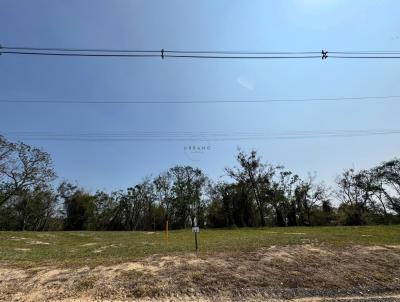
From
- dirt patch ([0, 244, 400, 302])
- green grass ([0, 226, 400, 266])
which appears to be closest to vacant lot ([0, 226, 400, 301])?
dirt patch ([0, 244, 400, 302])

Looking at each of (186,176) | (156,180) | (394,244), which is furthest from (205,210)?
(394,244)

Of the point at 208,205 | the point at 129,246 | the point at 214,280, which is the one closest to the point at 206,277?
the point at 214,280

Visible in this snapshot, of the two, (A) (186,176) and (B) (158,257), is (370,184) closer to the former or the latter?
(A) (186,176)

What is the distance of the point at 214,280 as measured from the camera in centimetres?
1033

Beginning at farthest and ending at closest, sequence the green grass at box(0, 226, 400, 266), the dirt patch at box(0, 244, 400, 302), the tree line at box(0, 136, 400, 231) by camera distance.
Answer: the tree line at box(0, 136, 400, 231) < the green grass at box(0, 226, 400, 266) < the dirt patch at box(0, 244, 400, 302)

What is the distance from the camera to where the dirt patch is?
935 cm

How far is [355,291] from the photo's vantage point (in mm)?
10180

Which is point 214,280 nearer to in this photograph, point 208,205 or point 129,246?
point 129,246

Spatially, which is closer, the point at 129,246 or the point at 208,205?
the point at 129,246

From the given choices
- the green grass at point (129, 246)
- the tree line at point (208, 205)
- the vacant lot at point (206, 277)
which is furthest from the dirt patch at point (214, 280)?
the tree line at point (208, 205)

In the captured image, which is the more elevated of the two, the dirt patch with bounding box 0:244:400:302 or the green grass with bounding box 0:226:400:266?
the green grass with bounding box 0:226:400:266

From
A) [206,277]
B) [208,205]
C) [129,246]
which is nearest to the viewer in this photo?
[206,277]

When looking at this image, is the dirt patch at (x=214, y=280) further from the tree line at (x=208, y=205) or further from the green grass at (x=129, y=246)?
the tree line at (x=208, y=205)

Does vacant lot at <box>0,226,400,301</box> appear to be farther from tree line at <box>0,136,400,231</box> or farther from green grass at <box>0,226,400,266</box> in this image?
tree line at <box>0,136,400,231</box>
